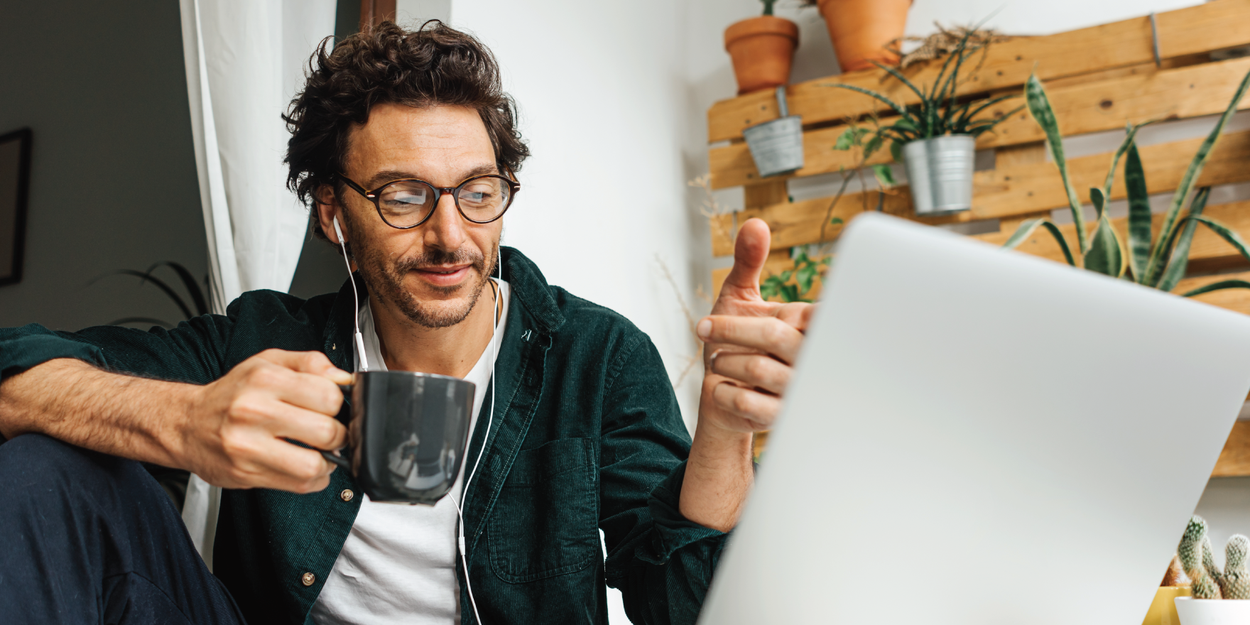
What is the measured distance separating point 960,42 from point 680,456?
1697 millimetres

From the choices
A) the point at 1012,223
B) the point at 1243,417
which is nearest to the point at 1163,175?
the point at 1012,223

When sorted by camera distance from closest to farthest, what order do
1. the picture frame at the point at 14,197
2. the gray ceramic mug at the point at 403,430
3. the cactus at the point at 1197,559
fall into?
the gray ceramic mug at the point at 403,430 < the cactus at the point at 1197,559 < the picture frame at the point at 14,197

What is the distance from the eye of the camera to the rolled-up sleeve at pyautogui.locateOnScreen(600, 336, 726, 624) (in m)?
0.86

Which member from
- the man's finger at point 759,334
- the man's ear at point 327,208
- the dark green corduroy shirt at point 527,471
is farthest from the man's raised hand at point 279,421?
the man's ear at point 327,208

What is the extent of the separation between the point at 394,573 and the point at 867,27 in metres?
1.98

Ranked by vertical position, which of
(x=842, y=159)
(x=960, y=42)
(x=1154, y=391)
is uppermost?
(x=960, y=42)

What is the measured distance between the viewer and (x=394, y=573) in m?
1.10

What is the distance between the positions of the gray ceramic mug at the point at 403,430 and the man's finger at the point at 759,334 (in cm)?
20

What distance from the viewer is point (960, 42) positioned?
2.21 m

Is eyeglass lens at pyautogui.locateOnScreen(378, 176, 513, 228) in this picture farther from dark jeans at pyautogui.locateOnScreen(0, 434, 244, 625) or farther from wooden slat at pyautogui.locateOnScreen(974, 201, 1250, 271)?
wooden slat at pyautogui.locateOnScreen(974, 201, 1250, 271)

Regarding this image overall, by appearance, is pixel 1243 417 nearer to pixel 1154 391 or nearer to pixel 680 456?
pixel 680 456

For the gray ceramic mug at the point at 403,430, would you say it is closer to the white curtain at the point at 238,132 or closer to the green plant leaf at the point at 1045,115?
the white curtain at the point at 238,132

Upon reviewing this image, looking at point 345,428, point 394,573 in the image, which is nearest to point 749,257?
point 345,428

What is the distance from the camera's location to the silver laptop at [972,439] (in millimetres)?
380
